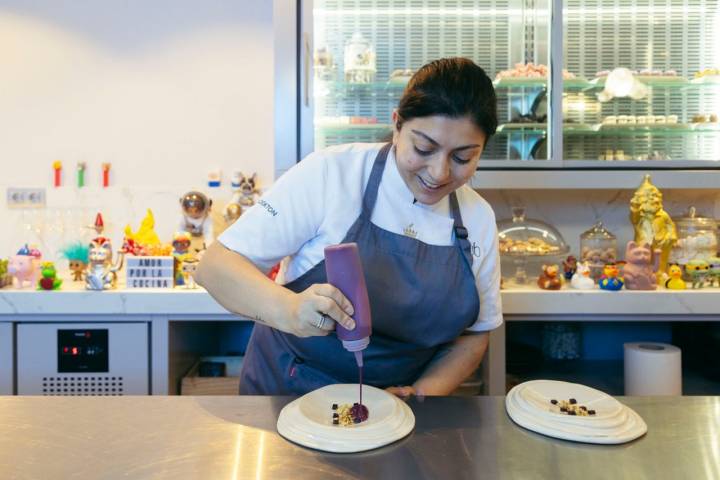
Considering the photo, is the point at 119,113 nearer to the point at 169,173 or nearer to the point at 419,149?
the point at 169,173

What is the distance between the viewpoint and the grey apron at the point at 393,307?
132cm

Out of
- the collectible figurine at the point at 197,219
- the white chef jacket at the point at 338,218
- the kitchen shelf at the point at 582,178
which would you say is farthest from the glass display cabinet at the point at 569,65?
the white chef jacket at the point at 338,218

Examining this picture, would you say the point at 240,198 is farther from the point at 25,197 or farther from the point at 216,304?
the point at 25,197

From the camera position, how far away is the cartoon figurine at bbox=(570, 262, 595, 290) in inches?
87.1

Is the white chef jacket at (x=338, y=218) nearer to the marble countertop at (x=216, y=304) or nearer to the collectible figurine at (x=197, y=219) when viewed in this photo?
the marble countertop at (x=216, y=304)

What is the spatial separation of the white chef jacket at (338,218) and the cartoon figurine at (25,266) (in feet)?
4.34

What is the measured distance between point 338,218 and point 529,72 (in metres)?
1.45

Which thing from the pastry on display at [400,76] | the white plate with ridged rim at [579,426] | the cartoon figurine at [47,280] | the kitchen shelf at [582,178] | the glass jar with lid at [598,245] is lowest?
the white plate with ridged rim at [579,426]

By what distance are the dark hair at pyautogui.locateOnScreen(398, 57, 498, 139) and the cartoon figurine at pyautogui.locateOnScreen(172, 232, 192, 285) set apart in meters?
1.33

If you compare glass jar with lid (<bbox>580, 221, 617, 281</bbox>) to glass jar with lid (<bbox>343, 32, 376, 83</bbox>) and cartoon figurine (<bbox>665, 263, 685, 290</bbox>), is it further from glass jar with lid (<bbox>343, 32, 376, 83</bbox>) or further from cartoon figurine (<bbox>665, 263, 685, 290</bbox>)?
glass jar with lid (<bbox>343, 32, 376, 83</bbox>)

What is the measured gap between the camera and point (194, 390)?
225 centimetres

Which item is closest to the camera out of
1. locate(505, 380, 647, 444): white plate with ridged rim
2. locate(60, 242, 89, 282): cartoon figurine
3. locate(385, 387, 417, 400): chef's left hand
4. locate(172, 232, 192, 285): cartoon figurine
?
locate(505, 380, 647, 444): white plate with ridged rim

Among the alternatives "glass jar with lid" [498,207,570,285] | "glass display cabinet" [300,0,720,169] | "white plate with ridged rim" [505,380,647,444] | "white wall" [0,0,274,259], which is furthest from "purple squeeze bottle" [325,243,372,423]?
"white wall" [0,0,274,259]

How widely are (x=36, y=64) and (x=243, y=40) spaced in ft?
2.93
